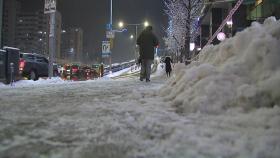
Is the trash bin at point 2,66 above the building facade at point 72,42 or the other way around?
the other way around

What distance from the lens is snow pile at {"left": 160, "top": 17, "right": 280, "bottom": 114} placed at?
14.2 ft

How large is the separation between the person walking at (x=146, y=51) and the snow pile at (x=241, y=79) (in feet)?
24.6

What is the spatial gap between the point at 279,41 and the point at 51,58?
15943mm

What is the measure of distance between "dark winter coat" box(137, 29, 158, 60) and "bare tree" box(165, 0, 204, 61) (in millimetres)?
16441

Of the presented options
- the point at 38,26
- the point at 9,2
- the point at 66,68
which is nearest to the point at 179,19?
the point at 66,68

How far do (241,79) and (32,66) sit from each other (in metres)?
18.3

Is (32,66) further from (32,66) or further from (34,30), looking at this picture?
(34,30)

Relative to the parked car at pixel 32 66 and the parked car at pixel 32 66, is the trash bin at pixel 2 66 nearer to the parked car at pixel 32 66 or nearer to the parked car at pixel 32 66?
the parked car at pixel 32 66

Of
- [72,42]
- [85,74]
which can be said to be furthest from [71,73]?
[72,42]

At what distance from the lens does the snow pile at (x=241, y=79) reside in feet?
14.2

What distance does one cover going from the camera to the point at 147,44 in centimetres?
1355

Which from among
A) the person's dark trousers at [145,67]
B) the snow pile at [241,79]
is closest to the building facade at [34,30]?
the person's dark trousers at [145,67]

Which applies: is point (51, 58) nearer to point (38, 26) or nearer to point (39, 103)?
point (39, 103)

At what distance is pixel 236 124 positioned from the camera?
3.90m
